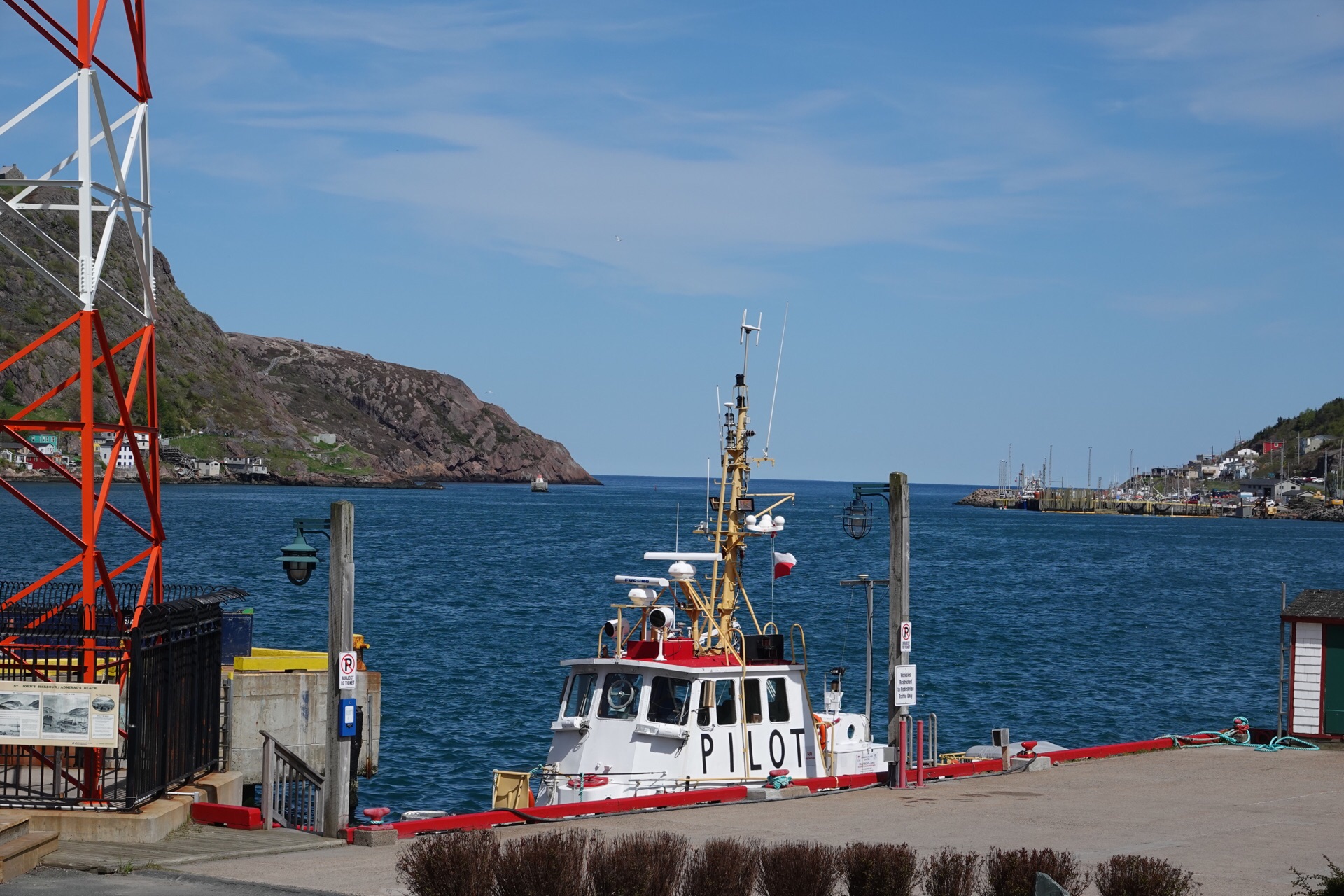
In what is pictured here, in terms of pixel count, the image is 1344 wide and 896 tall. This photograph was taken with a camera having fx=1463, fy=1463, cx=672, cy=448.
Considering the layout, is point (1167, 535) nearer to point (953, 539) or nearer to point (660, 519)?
point (953, 539)

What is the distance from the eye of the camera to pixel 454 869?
10.5 m

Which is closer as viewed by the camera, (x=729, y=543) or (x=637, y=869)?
(x=637, y=869)

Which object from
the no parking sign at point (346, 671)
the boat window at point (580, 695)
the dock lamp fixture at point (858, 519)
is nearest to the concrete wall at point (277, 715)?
the boat window at point (580, 695)

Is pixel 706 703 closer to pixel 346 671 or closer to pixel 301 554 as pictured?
pixel 346 671

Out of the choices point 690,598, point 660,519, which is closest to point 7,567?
point 690,598

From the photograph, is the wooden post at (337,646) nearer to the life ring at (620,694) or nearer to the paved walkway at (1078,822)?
the paved walkway at (1078,822)

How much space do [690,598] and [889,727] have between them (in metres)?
3.67

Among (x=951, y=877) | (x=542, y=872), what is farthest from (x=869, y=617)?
(x=542, y=872)

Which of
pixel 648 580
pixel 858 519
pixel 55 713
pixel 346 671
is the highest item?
pixel 858 519

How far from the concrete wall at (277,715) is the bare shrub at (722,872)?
11.6m

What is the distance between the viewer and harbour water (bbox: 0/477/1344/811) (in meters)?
33.7

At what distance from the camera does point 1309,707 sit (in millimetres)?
21000

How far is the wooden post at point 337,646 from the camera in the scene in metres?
14.1

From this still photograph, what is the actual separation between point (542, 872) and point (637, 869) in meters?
0.66
